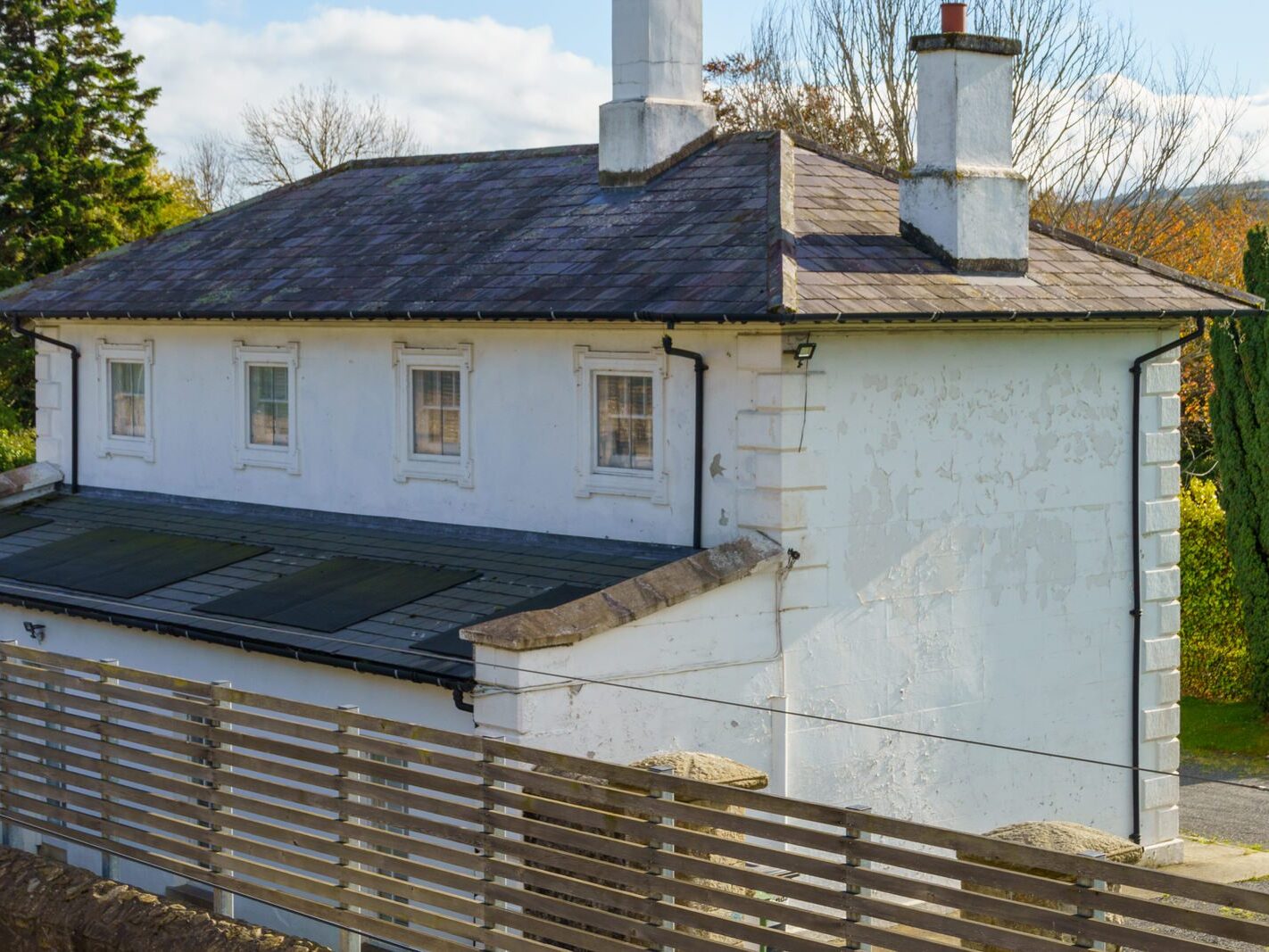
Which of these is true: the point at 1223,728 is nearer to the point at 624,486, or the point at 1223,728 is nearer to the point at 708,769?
the point at 624,486

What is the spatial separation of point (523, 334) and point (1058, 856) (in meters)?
9.98

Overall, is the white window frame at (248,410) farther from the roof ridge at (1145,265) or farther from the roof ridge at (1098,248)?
the roof ridge at (1145,265)

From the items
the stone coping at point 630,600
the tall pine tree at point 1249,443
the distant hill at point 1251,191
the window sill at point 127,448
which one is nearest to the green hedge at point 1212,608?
the tall pine tree at point 1249,443

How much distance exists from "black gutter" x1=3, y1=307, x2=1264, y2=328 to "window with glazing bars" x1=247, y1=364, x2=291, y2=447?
71 centimetres

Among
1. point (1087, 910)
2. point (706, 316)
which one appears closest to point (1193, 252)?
point (706, 316)

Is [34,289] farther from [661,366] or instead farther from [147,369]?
[661,366]

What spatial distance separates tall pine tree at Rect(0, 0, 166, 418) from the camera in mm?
39094

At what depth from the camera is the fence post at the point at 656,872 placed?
8.38 m

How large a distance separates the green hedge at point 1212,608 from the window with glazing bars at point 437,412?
1163 centimetres

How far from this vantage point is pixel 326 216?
67.9 feet

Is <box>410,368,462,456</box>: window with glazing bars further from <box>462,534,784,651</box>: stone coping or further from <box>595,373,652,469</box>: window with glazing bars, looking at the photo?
<box>462,534,784,651</box>: stone coping

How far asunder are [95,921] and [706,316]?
20.8 feet

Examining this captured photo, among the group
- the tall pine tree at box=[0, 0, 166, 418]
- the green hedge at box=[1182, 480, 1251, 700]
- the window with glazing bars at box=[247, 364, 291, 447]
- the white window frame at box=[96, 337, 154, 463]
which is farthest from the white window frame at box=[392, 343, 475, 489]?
the tall pine tree at box=[0, 0, 166, 418]

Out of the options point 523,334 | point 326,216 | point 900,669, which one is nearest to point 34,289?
point 326,216
